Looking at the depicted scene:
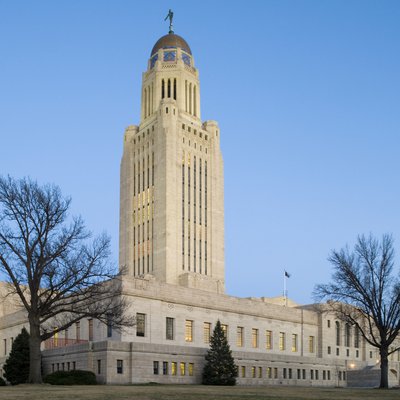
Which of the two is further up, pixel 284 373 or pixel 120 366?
pixel 120 366

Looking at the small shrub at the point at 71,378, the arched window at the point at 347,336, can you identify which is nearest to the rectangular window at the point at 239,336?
the arched window at the point at 347,336

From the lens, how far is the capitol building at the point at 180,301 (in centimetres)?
6322

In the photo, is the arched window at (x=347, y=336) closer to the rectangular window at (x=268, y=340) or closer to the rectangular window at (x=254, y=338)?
the rectangular window at (x=268, y=340)

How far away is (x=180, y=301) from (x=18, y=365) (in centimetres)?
1865

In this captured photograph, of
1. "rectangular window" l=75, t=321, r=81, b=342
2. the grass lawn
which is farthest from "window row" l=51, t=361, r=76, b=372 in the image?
the grass lawn

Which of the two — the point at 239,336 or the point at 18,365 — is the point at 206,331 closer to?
the point at 239,336

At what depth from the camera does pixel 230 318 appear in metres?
75.8

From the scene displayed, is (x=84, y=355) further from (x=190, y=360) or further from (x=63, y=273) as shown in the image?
(x=63, y=273)

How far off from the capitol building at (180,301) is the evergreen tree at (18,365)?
3367 millimetres

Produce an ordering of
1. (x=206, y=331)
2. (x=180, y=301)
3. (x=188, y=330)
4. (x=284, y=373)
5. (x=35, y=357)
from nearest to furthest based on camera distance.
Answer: (x=35, y=357) < (x=180, y=301) < (x=188, y=330) < (x=206, y=331) < (x=284, y=373)

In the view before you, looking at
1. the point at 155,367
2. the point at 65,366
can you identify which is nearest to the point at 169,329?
the point at 155,367

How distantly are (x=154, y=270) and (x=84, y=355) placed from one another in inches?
1471

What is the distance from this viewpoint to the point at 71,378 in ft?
169

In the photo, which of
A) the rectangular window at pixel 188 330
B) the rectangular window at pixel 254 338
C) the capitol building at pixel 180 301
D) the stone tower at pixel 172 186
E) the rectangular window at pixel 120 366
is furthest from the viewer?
the stone tower at pixel 172 186
